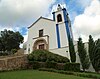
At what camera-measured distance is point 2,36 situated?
42719mm

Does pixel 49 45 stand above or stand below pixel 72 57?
above

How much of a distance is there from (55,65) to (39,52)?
253 centimetres

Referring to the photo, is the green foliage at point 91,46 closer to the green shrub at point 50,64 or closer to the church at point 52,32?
the green shrub at point 50,64

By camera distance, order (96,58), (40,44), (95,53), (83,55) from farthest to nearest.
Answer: (40,44) → (83,55) → (95,53) → (96,58)

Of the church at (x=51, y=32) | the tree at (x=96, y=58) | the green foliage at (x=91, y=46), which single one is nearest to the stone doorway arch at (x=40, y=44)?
the church at (x=51, y=32)

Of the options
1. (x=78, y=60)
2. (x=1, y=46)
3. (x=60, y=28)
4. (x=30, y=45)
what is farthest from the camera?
(x=1, y=46)

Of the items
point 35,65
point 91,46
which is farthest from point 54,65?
point 91,46

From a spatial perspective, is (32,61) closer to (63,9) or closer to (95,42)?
(95,42)

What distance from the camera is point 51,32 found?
2831cm

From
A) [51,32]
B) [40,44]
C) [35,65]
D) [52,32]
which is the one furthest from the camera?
[40,44]

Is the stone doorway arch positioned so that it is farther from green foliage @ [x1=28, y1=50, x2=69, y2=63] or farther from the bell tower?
green foliage @ [x1=28, y1=50, x2=69, y2=63]

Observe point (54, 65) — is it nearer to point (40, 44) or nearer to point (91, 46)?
point (91, 46)

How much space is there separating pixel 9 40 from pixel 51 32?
17.4 m

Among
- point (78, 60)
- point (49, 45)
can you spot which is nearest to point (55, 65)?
point (78, 60)
